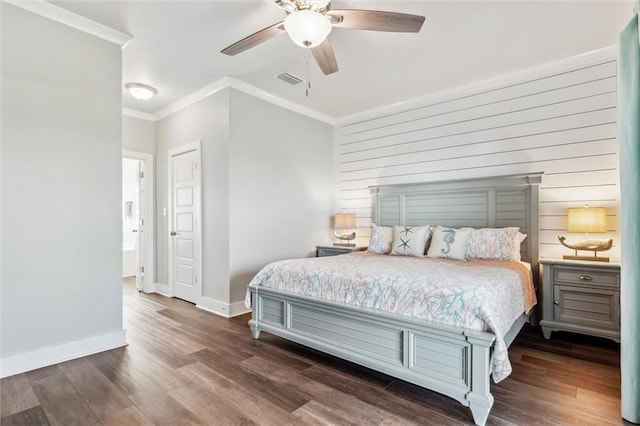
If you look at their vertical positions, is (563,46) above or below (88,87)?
above

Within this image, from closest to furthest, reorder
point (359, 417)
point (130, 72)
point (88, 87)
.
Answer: point (359, 417) → point (88, 87) → point (130, 72)

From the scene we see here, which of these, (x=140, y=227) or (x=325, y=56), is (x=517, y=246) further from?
(x=140, y=227)

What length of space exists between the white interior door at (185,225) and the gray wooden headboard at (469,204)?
8.37ft

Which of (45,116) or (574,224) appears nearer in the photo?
(45,116)

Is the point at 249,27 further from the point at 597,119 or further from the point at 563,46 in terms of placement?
the point at 597,119

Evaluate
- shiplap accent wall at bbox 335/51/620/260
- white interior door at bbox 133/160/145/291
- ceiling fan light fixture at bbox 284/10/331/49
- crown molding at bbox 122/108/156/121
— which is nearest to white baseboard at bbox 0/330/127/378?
white interior door at bbox 133/160/145/291

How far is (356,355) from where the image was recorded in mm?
2322

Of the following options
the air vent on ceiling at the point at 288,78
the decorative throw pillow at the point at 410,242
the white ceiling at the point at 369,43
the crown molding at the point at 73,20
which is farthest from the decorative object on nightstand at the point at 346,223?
the crown molding at the point at 73,20

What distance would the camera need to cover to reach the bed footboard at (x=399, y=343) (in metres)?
1.81

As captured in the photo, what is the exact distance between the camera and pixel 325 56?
2566 mm

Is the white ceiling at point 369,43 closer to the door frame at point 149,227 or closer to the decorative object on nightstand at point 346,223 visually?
the door frame at point 149,227

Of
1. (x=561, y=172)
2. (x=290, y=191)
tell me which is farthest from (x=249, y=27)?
(x=561, y=172)

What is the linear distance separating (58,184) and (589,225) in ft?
15.2

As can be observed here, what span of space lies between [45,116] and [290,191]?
2.78 metres
